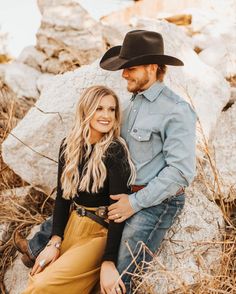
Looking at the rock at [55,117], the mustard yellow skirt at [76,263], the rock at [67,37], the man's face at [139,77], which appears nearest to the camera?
the mustard yellow skirt at [76,263]

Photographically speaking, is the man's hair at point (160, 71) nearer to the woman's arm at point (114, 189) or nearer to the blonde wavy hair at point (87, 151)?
the blonde wavy hair at point (87, 151)

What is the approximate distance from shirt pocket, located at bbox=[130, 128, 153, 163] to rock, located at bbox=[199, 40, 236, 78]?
2377 mm

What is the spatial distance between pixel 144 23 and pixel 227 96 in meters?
1.12

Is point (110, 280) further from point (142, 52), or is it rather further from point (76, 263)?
point (142, 52)

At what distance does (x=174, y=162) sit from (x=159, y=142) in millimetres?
205

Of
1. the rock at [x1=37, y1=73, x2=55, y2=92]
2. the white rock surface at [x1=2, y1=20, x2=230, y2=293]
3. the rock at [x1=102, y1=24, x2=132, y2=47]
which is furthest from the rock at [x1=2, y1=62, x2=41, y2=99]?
the white rock surface at [x1=2, y1=20, x2=230, y2=293]

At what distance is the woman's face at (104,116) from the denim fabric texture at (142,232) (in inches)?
22.8

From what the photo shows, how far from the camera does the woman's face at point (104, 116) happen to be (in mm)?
2637

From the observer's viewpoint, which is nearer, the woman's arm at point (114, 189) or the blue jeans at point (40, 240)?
the woman's arm at point (114, 189)

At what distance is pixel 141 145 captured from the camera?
2.62 metres

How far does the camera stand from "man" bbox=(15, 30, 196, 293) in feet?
Result: 8.05

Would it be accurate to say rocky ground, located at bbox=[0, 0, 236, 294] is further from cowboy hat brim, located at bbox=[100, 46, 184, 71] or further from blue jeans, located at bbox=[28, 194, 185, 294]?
cowboy hat brim, located at bbox=[100, 46, 184, 71]

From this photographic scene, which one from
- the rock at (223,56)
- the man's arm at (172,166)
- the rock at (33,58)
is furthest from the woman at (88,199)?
the rock at (33,58)

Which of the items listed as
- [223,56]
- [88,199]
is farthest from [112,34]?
[88,199]
